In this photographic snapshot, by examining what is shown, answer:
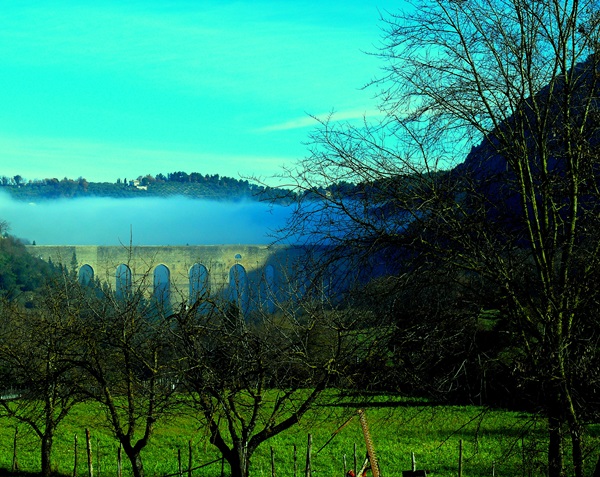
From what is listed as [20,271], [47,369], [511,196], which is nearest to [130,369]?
[47,369]

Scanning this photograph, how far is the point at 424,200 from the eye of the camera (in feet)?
20.9

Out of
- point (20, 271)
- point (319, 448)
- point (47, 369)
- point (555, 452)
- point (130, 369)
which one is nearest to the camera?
point (555, 452)

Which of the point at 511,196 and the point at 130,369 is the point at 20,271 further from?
the point at 511,196

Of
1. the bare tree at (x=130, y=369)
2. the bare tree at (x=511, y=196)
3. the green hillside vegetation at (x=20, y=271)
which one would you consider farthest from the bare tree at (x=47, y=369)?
the green hillside vegetation at (x=20, y=271)

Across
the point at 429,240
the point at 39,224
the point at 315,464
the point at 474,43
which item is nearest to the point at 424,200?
the point at 429,240

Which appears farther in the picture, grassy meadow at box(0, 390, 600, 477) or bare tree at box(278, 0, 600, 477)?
grassy meadow at box(0, 390, 600, 477)

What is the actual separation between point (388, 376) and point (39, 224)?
188779mm

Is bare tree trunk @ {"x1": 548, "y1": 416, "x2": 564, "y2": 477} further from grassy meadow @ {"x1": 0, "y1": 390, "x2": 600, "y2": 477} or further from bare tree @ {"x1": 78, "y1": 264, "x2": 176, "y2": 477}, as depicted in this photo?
grassy meadow @ {"x1": 0, "y1": 390, "x2": 600, "y2": 477}

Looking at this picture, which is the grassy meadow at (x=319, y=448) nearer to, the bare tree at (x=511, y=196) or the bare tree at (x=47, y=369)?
the bare tree at (x=47, y=369)

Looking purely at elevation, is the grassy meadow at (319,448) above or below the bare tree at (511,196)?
below

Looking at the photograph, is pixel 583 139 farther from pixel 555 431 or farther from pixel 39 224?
pixel 39 224

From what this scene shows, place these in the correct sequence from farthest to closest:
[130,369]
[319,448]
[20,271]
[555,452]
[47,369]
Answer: [20,271], [319,448], [47,369], [130,369], [555,452]

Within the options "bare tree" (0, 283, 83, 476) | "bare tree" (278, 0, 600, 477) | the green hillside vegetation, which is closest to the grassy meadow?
"bare tree" (0, 283, 83, 476)

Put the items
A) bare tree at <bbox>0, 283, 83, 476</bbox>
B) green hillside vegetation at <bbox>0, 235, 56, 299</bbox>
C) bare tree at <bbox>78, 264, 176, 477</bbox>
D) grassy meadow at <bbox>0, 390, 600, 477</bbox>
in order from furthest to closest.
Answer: green hillside vegetation at <bbox>0, 235, 56, 299</bbox>
grassy meadow at <bbox>0, 390, 600, 477</bbox>
bare tree at <bbox>0, 283, 83, 476</bbox>
bare tree at <bbox>78, 264, 176, 477</bbox>
